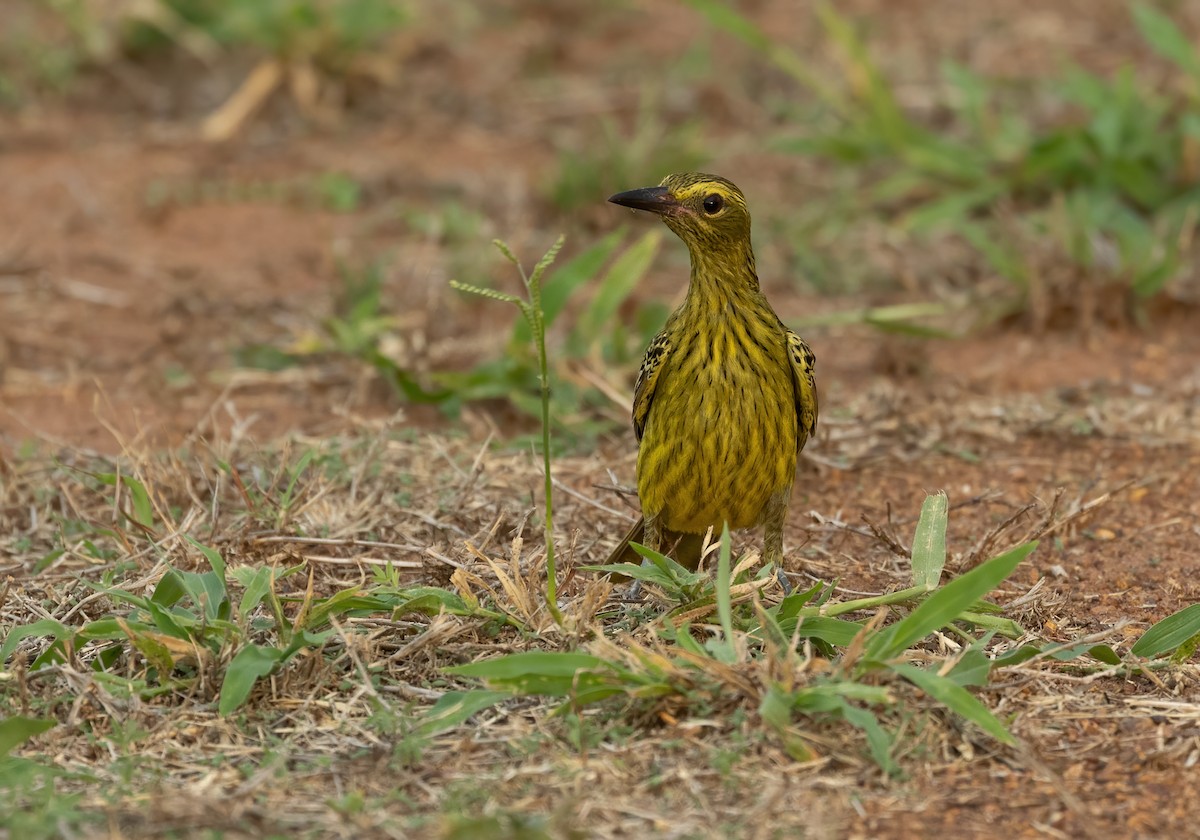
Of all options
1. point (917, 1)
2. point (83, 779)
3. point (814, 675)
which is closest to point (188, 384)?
point (83, 779)

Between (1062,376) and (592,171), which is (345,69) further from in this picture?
(1062,376)

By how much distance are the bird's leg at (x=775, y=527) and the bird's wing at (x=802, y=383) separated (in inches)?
8.7

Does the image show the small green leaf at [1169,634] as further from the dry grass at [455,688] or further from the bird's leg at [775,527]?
the bird's leg at [775,527]

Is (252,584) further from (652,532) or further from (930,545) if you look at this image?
(930,545)

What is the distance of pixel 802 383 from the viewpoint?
5.24 m

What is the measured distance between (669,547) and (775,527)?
1.44 feet

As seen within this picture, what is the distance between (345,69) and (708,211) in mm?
6053

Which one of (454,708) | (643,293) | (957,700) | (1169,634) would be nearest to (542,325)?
(454,708)

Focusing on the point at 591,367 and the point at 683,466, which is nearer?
the point at 683,466

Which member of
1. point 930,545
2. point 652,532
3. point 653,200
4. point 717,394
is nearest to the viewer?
point 930,545

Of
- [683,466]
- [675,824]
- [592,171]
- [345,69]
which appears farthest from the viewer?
[345,69]

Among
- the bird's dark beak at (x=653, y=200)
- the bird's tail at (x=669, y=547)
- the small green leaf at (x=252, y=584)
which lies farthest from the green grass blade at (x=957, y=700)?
the bird's dark beak at (x=653, y=200)

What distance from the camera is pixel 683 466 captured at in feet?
16.7

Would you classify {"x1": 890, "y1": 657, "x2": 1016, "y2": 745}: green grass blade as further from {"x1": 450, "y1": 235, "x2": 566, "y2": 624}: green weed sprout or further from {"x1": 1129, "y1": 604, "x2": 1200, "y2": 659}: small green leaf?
{"x1": 450, "y1": 235, "x2": 566, "y2": 624}: green weed sprout
